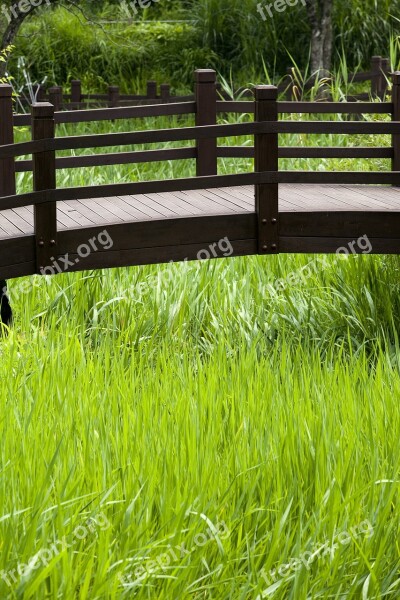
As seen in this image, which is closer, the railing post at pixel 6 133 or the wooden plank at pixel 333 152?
the wooden plank at pixel 333 152

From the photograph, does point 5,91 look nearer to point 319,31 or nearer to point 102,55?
point 319,31

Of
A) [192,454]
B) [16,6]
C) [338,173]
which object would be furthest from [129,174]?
[192,454]

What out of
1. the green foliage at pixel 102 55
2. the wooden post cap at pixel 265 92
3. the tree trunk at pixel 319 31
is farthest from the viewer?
the green foliage at pixel 102 55

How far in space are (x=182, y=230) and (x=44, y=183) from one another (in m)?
0.88

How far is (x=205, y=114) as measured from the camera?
8758 millimetres

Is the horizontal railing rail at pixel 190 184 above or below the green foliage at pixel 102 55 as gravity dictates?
below

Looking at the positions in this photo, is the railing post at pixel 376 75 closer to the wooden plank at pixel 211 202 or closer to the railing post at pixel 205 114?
the railing post at pixel 205 114

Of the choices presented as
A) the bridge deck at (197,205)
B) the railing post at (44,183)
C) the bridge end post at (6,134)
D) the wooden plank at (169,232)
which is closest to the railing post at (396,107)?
the bridge deck at (197,205)

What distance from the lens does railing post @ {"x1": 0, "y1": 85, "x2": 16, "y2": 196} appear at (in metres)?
8.07

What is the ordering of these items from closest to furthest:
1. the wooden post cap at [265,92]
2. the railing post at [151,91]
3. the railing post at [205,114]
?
1. the wooden post cap at [265,92]
2. the railing post at [205,114]
3. the railing post at [151,91]

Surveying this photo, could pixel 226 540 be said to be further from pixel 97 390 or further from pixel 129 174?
pixel 129 174

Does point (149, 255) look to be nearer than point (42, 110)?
No

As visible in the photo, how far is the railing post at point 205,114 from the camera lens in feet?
28.6

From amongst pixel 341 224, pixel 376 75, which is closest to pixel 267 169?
pixel 341 224
